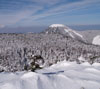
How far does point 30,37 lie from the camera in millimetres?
117125

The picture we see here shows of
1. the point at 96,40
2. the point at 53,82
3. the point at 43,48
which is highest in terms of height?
the point at 53,82

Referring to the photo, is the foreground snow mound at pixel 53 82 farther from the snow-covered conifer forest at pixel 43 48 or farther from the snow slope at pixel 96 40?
the snow-covered conifer forest at pixel 43 48

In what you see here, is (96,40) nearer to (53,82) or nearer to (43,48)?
(43,48)

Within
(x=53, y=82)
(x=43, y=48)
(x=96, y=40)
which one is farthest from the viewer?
(x=43, y=48)

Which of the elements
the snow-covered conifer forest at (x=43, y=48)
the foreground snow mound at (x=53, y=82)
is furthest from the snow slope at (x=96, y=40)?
the foreground snow mound at (x=53, y=82)

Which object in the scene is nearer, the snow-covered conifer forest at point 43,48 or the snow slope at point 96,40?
the snow slope at point 96,40

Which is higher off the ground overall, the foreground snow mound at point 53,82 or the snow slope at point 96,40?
the foreground snow mound at point 53,82

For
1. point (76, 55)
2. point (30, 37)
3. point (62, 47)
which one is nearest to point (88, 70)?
point (76, 55)

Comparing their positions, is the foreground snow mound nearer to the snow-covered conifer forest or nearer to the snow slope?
the snow slope

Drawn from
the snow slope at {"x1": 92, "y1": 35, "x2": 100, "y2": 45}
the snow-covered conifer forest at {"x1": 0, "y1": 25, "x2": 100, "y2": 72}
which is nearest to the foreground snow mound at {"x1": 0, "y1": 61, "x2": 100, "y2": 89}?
the snow slope at {"x1": 92, "y1": 35, "x2": 100, "y2": 45}

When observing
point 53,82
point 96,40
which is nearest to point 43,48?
point 96,40

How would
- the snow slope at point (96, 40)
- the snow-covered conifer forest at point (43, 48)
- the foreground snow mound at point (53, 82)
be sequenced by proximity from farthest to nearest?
the snow-covered conifer forest at point (43, 48)
the snow slope at point (96, 40)
the foreground snow mound at point (53, 82)

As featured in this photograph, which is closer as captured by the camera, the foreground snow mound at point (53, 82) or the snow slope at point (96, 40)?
the foreground snow mound at point (53, 82)

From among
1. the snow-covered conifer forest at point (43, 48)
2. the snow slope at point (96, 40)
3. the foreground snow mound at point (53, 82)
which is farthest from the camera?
the snow-covered conifer forest at point (43, 48)
